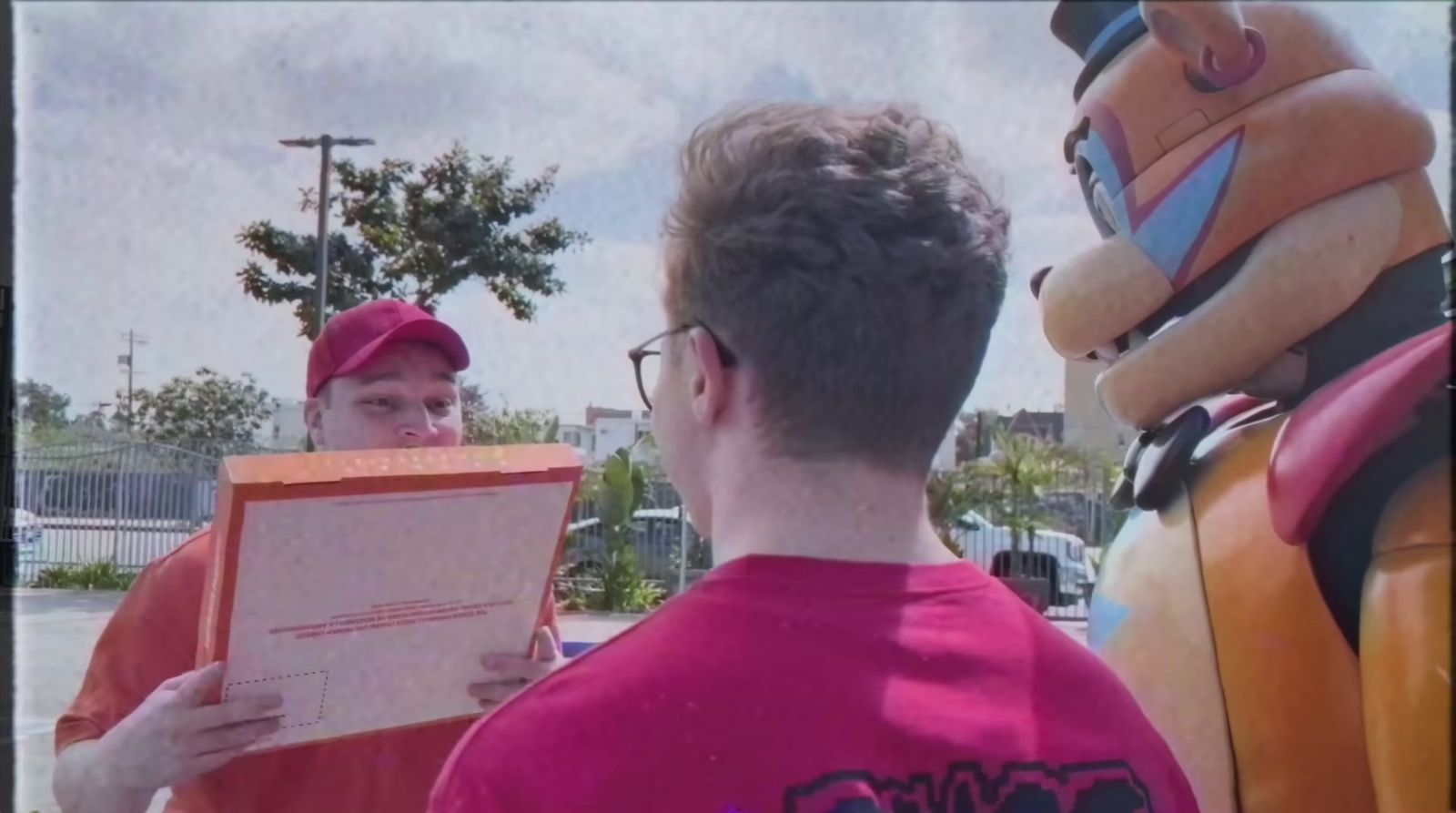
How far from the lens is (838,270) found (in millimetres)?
645

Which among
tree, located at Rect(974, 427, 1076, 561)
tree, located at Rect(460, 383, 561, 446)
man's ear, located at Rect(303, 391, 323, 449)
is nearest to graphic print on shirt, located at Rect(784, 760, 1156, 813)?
tree, located at Rect(460, 383, 561, 446)

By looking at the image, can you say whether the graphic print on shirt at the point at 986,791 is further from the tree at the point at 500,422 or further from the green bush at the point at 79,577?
the green bush at the point at 79,577

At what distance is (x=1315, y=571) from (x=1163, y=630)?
0.15 meters

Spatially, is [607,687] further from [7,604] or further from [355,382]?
[7,604]

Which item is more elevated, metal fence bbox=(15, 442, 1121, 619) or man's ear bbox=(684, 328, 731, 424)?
man's ear bbox=(684, 328, 731, 424)

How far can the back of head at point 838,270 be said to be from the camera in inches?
25.5

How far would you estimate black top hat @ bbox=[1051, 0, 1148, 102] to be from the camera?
1152mm

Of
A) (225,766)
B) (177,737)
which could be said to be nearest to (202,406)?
(225,766)

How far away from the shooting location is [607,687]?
598mm

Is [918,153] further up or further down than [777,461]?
further up

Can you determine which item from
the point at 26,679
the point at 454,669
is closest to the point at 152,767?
the point at 454,669

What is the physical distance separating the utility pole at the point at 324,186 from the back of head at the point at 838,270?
68 cm

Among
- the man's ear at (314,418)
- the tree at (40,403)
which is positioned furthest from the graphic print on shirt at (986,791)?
the tree at (40,403)

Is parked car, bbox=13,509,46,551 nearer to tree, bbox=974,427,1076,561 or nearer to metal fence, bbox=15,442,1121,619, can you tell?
metal fence, bbox=15,442,1121,619
